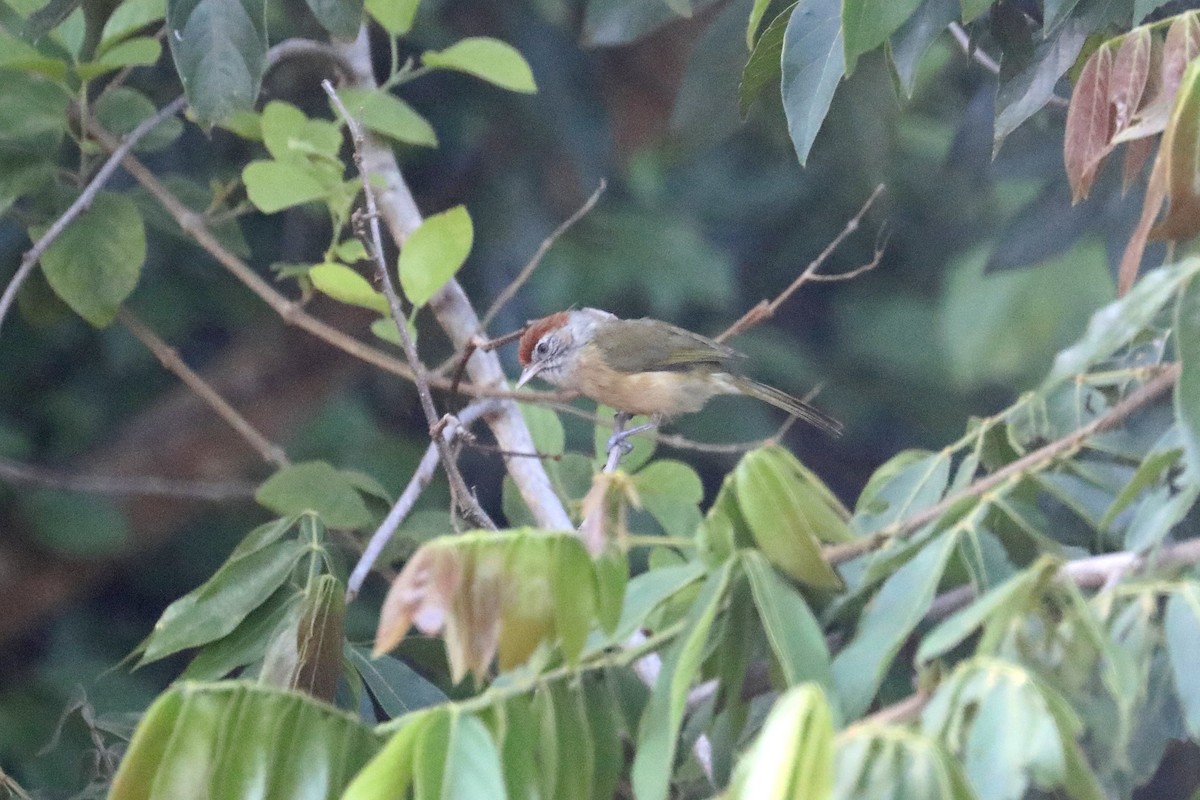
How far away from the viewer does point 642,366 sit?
2.91 m

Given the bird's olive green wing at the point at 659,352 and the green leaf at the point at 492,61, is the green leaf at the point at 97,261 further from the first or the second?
the bird's olive green wing at the point at 659,352

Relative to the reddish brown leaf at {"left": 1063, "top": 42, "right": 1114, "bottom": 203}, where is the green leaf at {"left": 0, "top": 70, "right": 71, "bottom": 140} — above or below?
above

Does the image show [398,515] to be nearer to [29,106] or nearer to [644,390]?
[29,106]

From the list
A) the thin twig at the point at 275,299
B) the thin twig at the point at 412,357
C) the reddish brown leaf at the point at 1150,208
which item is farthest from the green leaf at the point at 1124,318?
the thin twig at the point at 275,299

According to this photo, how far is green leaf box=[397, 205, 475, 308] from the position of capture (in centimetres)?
160

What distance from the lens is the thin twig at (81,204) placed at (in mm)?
2041

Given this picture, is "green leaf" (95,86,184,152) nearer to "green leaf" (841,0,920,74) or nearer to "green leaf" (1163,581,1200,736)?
"green leaf" (841,0,920,74)

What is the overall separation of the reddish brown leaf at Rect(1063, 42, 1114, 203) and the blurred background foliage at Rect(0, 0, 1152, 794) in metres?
1.11

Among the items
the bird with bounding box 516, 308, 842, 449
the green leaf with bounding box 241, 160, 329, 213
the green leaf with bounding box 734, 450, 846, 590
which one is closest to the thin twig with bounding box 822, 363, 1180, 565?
the green leaf with bounding box 734, 450, 846, 590

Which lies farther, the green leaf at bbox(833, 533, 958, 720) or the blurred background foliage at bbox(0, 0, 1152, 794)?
the blurred background foliage at bbox(0, 0, 1152, 794)

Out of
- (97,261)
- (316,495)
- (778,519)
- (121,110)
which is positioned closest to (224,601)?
(316,495)

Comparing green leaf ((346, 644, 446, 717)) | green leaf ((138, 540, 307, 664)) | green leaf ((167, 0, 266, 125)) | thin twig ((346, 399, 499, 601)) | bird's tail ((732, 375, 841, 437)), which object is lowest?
bird's tail ((732, 375, 841, 437))

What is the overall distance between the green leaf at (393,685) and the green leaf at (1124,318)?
86cm

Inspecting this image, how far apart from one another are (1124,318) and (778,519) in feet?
0.90
